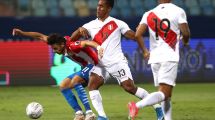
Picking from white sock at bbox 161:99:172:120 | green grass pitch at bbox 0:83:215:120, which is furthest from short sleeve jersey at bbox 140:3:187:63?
green grass pitch at bbox 0:83:215:120

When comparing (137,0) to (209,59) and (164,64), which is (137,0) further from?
(164,64)

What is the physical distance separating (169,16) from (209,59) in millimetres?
11837

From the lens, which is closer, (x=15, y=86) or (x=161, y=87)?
(x=161, y=87)

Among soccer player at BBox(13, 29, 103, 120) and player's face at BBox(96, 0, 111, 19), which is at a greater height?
player's face at BBox(96, 0, 111, 19)

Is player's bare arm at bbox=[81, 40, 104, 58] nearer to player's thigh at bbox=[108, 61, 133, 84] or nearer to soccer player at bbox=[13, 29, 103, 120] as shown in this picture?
soccer player at bbox=[13, 29, 103, 120]

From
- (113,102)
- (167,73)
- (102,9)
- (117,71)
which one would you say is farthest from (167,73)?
(113,102)

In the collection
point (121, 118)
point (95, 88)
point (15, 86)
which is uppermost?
point (95, 88)

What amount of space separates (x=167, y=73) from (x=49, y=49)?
10841 millimetres

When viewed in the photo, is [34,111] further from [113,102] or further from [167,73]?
[113,102]

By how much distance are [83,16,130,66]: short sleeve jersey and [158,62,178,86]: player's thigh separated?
131 cm

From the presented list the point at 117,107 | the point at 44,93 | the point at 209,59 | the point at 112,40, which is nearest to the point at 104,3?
the point at 112,40

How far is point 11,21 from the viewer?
63.1 feet

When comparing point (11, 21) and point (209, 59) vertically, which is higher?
point (11, 21)

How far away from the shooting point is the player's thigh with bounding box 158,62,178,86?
29.0 ft
